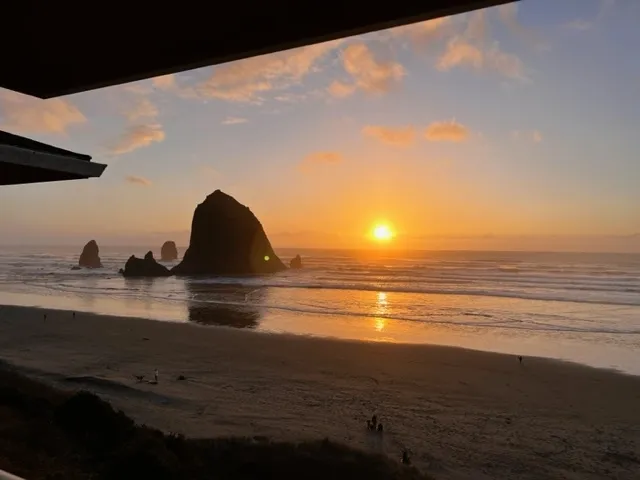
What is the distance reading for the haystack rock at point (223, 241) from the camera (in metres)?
63.6

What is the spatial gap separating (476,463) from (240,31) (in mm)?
7248

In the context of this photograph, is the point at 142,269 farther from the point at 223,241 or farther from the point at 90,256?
the point at 90,256

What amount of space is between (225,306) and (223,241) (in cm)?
3781

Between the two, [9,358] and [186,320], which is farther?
A: [186,320]

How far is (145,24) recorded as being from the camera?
8.11 ft

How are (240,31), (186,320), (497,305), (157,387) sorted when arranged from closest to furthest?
(240,31)
(157,387)
(186,320)
(497,305)

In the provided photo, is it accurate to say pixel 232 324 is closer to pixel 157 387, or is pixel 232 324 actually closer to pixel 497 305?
pixel 157 387

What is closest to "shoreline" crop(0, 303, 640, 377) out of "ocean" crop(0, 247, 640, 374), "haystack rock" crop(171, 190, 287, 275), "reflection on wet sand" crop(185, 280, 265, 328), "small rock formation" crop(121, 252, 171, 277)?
"ocean" crop(0, 247, 640, 374)

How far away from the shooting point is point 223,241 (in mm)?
65312

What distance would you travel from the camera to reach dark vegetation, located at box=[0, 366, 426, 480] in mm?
4832

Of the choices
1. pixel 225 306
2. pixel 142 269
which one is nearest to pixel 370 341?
pixel 225 306

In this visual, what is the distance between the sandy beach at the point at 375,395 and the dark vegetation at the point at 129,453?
57.0 inches

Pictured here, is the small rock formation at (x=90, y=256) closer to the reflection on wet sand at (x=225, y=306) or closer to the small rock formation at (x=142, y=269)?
the small rock formation at (x=142, y=269)

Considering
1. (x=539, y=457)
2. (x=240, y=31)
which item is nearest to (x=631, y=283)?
(x=539, y=457)
